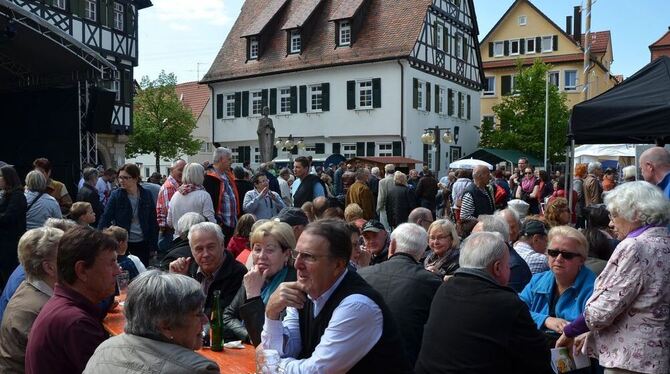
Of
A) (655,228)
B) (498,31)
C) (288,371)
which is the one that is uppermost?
(498,31)

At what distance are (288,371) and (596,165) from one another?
11.3m

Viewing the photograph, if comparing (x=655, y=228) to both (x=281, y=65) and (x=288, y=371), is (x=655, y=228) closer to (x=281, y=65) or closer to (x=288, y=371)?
(x=288, y=371)

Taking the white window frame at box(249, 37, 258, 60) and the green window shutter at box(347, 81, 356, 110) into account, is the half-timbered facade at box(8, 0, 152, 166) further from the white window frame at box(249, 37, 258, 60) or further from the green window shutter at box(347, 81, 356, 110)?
the green window shutter at box(347, 81, 356, 110)

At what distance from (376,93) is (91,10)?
1326cm

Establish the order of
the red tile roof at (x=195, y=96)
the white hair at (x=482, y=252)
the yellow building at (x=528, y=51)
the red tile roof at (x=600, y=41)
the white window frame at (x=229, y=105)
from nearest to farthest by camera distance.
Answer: the white hair at (x=482, y=252) < the white window frame at (x=229, y=105) < the yellow building at (x=528, y=51) < the red tile roof at (x=195, y=96) < the red tile roof at (x=600, y=41)

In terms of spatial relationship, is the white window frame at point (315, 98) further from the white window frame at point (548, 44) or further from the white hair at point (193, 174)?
the white hair at point (193, 174)

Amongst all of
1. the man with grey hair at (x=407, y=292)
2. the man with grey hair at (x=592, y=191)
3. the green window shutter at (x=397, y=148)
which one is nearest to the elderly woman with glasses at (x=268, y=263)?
the man with grey hair at (x=407, y=292)

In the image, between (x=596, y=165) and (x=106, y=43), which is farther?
(x=106, y=43)

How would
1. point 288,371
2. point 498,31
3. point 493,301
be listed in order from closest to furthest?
point 288,371 → point 493,301 → point 498,31

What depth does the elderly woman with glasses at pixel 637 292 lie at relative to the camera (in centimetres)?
349

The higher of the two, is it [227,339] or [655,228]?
[655,228]

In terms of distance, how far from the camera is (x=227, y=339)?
4371 mm

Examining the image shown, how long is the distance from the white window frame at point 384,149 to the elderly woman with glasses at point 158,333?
95.5 ft

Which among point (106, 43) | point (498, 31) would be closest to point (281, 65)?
point (106, 43)
